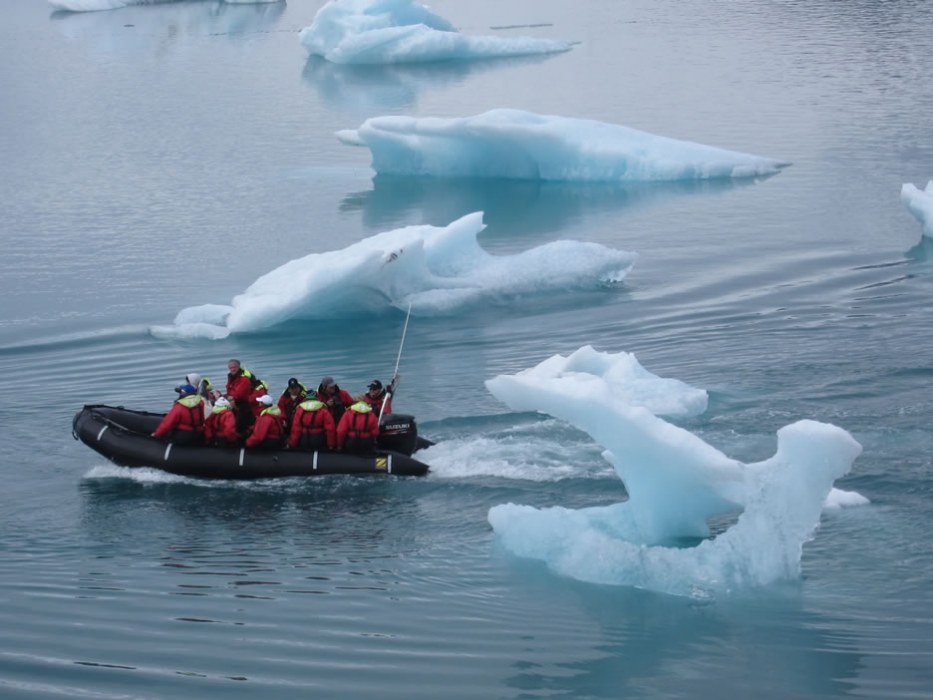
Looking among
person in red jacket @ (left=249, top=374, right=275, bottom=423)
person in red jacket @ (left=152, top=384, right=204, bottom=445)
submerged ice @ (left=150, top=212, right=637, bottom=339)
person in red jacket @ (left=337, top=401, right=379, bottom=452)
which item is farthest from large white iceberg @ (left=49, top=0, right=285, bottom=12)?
person in red jacket @ (left=337, top=401, right=379, bottom=452)

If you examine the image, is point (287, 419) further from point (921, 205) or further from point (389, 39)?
point (389, 39)

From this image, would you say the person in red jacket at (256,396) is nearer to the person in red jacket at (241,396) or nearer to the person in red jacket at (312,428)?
the person in red jacket at (241,396)

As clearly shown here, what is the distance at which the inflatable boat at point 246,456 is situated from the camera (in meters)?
14.2

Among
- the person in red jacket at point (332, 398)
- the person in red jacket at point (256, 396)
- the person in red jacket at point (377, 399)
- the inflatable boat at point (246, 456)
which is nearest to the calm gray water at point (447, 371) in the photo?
the inflatable boat at point (246, 456)

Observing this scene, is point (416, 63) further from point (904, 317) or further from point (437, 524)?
point (437, 524)

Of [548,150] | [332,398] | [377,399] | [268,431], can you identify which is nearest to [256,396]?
[268,431]

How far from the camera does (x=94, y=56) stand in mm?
44531

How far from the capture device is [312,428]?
14.4m

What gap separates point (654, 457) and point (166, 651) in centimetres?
433

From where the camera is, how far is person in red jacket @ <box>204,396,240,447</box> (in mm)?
14609

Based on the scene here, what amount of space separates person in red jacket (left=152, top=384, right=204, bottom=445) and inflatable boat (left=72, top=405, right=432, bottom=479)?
0.10 meters

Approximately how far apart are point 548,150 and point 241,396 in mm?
13359

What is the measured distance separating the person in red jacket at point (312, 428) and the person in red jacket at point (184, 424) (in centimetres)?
109

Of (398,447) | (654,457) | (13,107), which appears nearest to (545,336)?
(398,447)
